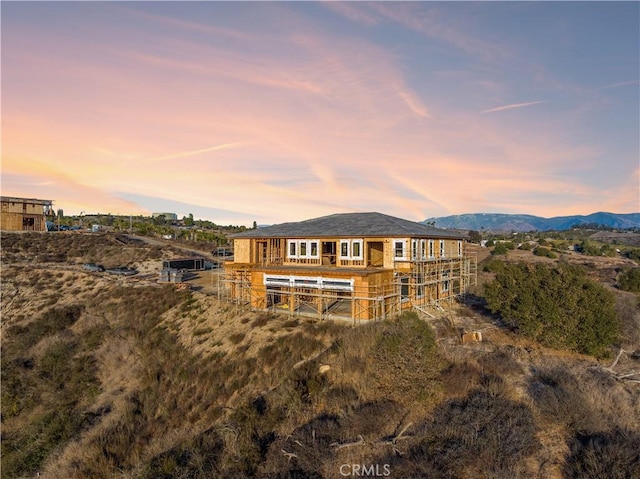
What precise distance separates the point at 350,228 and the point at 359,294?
23.0 ft

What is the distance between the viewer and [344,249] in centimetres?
3053

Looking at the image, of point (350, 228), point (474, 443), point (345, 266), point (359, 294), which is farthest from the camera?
point (350, 228)

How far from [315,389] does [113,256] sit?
5521 cm

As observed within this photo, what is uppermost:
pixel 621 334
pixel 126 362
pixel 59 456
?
pixel 621 334

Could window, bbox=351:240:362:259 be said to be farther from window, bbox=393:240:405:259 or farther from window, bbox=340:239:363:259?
window, bbox=393:240:405:259

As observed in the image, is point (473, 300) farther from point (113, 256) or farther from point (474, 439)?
point (113, 256)

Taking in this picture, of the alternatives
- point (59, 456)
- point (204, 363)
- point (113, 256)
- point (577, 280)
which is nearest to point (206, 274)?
point (113, 256)

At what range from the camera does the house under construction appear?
68562 millimetres

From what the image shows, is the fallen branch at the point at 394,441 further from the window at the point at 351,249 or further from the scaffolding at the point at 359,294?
the window at the point at 351,249

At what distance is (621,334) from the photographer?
2320 cm

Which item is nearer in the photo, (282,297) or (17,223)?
(282,297)

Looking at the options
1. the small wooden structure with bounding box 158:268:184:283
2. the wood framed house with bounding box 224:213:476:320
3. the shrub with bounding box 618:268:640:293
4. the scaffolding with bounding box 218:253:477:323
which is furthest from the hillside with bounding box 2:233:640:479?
the shrub with bounding box 618:268:640:293

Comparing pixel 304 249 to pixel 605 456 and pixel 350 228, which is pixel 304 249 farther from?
pixel 605 456

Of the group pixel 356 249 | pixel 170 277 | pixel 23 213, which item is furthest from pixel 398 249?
pixel 23 213
